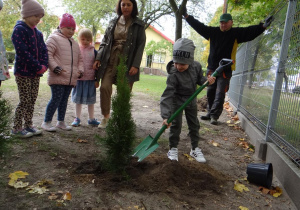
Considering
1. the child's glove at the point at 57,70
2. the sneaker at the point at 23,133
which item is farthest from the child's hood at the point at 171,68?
the sneaker at the point at 23,133

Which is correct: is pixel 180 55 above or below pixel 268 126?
above

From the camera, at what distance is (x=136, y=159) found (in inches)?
113

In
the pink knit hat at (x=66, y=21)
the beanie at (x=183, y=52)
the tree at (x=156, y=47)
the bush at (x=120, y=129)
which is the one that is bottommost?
the bush at (x=120, y=129)

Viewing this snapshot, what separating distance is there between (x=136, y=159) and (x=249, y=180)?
1.29 meters

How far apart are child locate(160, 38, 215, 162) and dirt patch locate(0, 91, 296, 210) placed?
11.6 inches

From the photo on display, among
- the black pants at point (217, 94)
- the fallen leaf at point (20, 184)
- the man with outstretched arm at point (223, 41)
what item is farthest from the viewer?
the black pants at point (217, 94)

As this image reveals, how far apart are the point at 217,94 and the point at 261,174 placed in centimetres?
274

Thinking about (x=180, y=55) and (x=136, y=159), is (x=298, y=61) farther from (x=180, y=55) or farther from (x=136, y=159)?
(x=136, y=159)

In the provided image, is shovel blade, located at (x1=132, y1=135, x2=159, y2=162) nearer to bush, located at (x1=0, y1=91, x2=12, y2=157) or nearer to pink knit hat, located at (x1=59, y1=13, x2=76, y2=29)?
bush, located at (x1=0, y1=91, x2=12, y2=157)

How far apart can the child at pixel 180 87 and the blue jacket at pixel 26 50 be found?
178 cm

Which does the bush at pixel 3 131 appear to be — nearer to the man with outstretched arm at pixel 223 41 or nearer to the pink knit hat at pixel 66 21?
the pink knit hat at pixel 66 21

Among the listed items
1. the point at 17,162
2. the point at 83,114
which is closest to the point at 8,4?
the point at 83,114

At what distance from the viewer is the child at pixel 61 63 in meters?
3.76

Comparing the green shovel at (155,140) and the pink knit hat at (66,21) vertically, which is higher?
the pink knit hat at (66,21)
